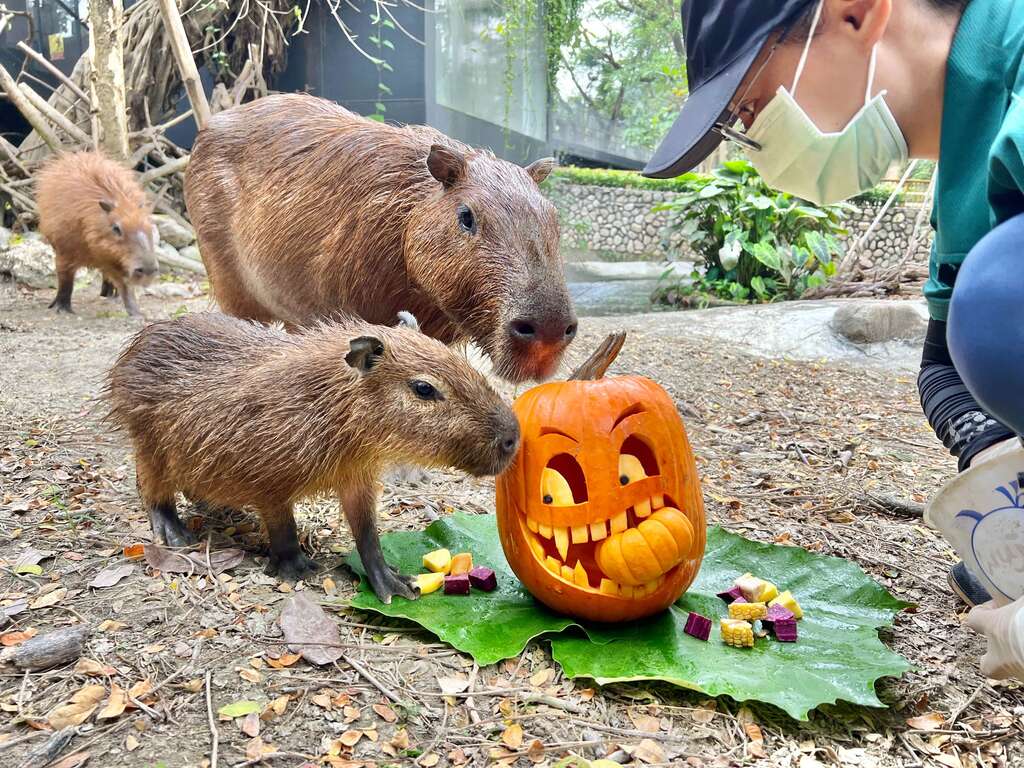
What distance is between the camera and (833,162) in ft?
5.73

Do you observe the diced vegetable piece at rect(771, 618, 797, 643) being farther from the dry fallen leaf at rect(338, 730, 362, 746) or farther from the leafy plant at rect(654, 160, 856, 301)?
the leafy plant at rect(654, 160, 856, 301)

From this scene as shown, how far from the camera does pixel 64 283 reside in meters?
7.06

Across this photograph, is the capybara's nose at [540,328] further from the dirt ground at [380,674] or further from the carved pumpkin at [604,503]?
the dirt ground at [380,674]

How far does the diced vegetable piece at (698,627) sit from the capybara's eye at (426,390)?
83 centimetres

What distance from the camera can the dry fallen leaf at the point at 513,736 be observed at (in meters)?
1.63

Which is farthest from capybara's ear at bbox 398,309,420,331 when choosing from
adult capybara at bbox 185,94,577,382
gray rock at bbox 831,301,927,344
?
gray rock at bbox 831,301,927,344

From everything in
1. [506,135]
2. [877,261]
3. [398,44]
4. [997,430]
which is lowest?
[877,261]

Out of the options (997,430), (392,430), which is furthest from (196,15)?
(997,430)

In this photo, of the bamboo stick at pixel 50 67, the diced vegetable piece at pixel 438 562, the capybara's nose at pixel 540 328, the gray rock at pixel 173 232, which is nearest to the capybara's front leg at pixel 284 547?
the diced vegetable piece at pixel 438 562

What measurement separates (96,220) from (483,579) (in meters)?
5.92

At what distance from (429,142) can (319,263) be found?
20.9 inches

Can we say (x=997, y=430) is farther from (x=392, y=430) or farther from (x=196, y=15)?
(x=196, y=15)

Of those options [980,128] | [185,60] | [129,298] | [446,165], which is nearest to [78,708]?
[446,165]

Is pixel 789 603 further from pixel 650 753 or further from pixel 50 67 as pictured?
pixel 50 67
